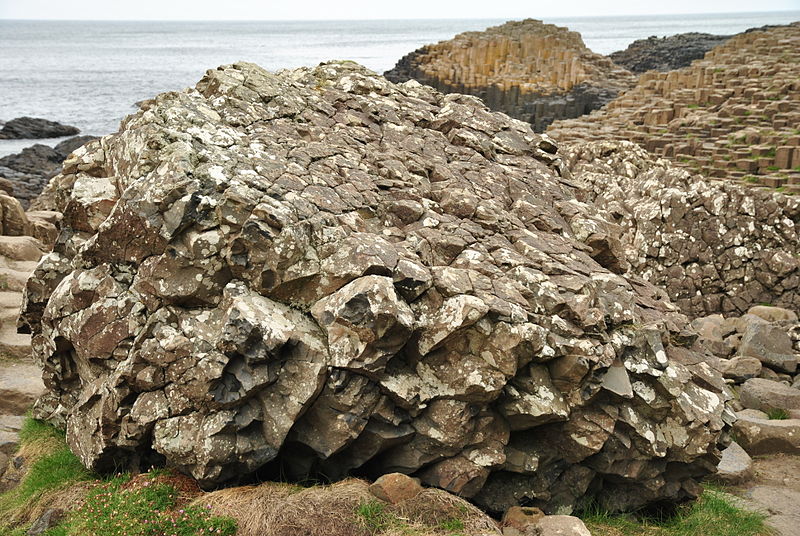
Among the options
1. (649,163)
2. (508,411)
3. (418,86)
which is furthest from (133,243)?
(649,163)

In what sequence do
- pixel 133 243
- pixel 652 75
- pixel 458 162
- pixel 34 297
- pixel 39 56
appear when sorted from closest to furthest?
pixel 133 243 < pixel 34 297 < pixel 458 162 < pixel 652 75 < pixel 39 56

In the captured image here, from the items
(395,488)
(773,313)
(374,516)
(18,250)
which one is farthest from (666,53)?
(374,516)

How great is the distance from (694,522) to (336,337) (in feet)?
16.1

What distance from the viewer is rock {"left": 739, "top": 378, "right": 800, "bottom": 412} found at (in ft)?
44.5

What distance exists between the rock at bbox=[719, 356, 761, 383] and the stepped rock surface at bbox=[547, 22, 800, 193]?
41.8 ft

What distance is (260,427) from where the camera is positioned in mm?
7512

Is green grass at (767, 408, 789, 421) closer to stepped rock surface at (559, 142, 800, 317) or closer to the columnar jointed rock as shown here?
stepped rock surface at (559, 142, 800, 317)

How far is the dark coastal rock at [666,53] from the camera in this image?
101 meters

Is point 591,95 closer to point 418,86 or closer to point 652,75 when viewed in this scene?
point 652,75

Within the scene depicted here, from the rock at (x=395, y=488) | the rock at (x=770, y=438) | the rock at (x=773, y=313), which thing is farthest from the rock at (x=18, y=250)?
the rock at (x=773, y=313)

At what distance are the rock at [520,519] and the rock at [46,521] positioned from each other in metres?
4.62

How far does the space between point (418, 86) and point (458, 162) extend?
2.76 meters

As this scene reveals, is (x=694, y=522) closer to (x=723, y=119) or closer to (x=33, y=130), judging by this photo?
(x=723, y=119)

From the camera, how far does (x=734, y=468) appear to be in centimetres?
1094
